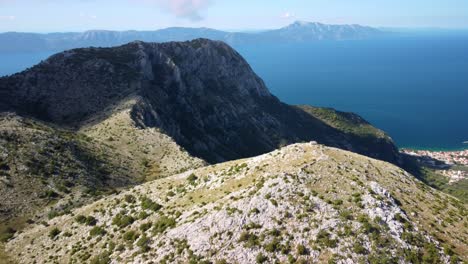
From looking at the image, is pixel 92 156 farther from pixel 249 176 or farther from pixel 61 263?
pixel 249 176

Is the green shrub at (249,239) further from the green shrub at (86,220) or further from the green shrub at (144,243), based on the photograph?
the green shrub at (86,220)

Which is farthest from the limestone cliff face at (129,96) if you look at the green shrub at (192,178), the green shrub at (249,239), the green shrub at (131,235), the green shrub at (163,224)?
the green shrub at (249,239)

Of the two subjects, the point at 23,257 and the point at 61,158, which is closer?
the point at 23,257

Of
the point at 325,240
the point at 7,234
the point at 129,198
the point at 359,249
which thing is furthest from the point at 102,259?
the point at 359,249

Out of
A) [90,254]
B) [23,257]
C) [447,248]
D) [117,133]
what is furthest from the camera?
[117,133]

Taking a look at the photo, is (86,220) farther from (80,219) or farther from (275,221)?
(275,221)

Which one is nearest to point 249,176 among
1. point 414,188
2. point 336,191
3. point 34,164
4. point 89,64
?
point 336,191

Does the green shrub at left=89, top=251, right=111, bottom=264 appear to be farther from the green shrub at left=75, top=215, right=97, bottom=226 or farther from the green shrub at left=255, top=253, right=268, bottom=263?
the green shrub at left=255, top=253, right=268, bottom=263

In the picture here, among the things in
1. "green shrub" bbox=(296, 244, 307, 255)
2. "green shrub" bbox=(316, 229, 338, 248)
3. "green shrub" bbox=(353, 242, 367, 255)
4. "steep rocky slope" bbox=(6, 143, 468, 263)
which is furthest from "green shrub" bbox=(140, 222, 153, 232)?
"green shrub" bbox=(353, 242, 367, 255)
